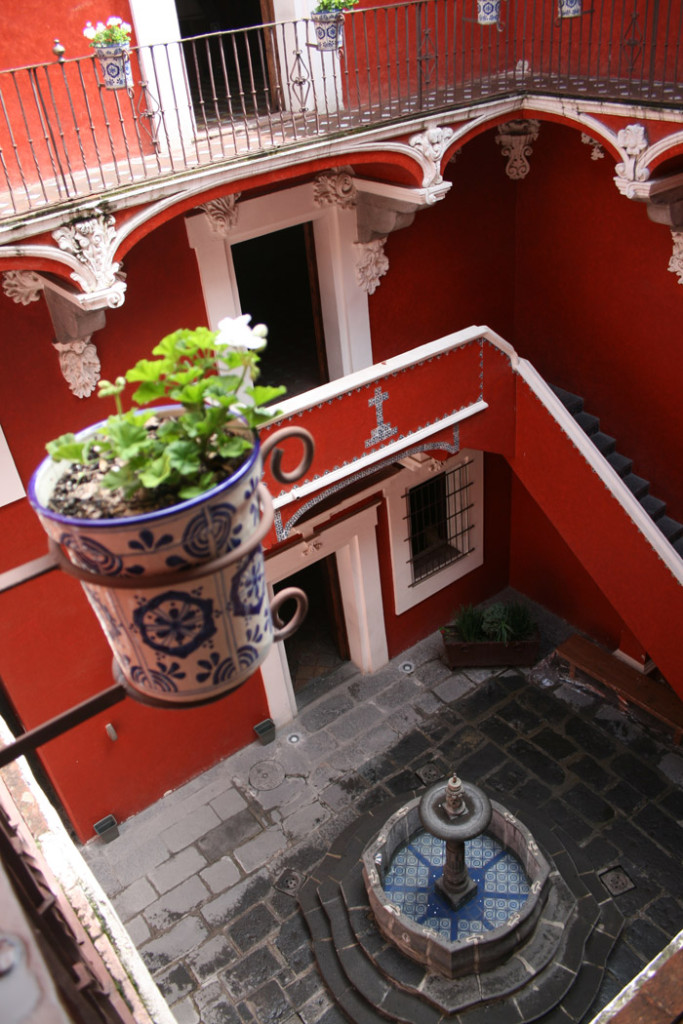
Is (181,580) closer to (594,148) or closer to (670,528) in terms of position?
(670,528)

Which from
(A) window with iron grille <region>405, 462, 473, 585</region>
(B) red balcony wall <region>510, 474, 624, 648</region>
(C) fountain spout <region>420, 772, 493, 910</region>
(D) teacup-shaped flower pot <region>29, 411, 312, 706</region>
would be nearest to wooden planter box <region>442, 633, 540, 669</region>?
(B) red balcony wall <region>510, 474, 624, 648</region>

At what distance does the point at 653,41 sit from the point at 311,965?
828cm

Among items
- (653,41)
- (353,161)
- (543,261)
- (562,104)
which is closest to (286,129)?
(353,161)

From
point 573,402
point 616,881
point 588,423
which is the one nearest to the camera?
point 616,881

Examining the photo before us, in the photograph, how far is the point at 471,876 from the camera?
7.44 meters

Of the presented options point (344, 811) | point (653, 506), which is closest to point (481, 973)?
point (344, 811)

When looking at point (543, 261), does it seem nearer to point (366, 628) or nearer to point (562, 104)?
point (562, 104)

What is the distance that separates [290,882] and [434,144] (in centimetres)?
684

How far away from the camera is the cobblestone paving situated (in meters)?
7.26

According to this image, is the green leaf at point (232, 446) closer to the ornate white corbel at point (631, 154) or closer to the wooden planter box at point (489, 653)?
the ornate white corbel at point (631, 154)

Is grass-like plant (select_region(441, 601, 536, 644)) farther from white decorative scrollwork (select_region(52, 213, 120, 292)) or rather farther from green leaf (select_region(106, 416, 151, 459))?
green leaf (select_region(106, 416, 151, 459))

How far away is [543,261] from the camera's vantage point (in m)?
9.23

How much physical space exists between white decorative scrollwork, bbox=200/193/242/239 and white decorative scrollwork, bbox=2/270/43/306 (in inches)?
60.7

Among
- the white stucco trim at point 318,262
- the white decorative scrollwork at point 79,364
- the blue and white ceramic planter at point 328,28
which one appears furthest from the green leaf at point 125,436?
the blue and white ceramic planter at point 328,28
